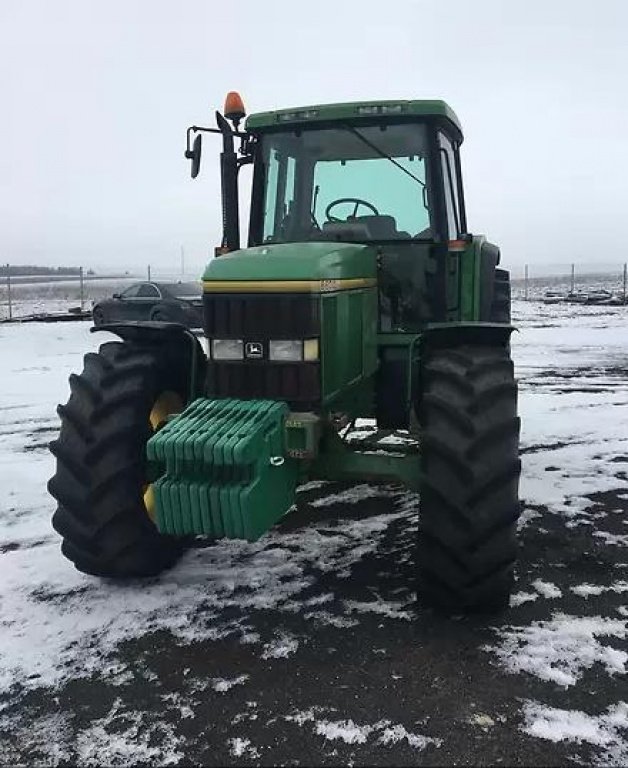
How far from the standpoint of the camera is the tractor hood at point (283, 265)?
407 cm

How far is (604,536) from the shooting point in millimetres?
5055

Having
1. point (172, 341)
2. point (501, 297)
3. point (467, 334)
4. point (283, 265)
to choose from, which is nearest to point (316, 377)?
point (283, 265)

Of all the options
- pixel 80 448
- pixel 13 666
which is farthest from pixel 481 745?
pixel 80 448

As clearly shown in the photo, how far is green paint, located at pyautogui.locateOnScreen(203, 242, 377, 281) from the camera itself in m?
4.07

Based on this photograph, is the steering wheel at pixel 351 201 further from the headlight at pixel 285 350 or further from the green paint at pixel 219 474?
the green paint at pixel 219 474

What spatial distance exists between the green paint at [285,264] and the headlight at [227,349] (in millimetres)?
342

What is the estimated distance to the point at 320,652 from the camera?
11.8 feet

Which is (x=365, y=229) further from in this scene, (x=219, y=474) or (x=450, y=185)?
(x=219, y=474)

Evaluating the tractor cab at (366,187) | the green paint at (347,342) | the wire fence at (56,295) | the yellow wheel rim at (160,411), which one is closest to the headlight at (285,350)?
the green paint at (347,342)

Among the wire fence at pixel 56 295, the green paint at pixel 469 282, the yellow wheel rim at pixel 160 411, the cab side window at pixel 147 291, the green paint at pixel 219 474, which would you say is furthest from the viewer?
the wire fence at pixel 56 295

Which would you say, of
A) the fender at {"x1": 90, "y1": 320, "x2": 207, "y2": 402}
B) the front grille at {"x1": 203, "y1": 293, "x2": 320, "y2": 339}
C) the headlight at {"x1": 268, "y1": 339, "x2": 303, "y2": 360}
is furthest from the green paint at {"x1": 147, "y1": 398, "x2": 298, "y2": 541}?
the fender at {"x1": 90, "y1": 320, "x2": 207, "y2": 402}

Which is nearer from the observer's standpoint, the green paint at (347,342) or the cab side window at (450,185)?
the green paint at (347,342)

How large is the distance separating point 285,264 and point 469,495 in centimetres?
154

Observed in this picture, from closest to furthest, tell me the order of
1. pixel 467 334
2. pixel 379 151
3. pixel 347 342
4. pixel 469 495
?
pixel 469 495 → pixel 467 334 → pixel 347 342 → pixel 379 151
